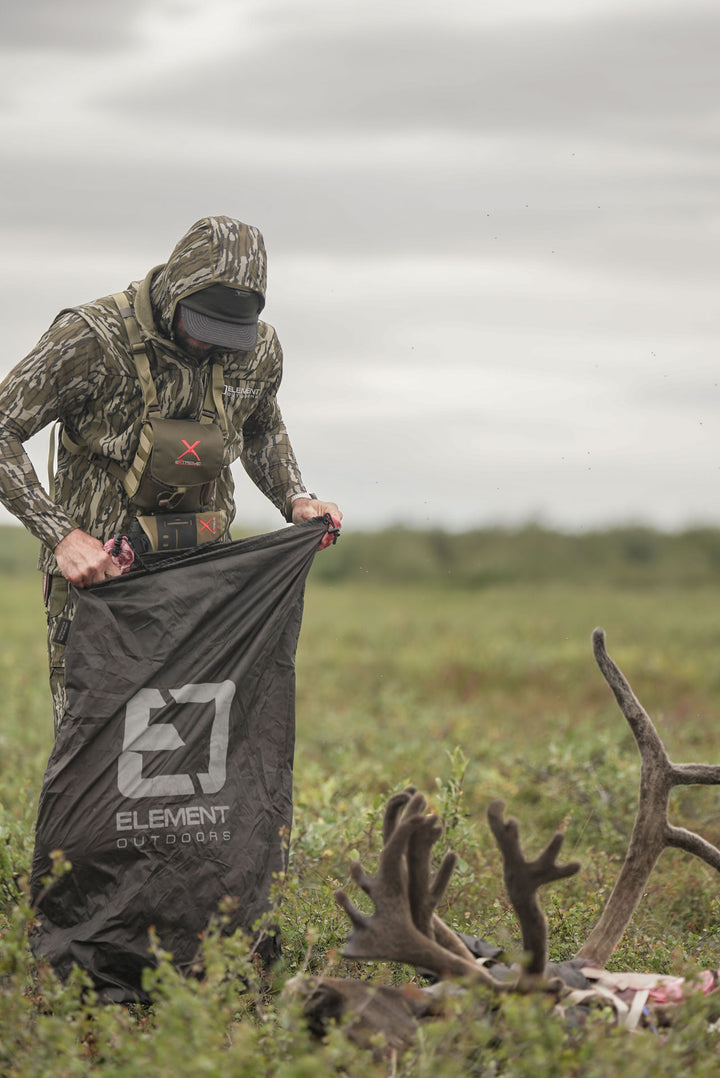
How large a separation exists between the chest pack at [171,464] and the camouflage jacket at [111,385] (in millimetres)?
40

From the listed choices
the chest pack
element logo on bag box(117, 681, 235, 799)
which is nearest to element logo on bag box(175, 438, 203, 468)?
the chest pack

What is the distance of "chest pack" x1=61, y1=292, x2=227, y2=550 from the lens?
4062 mm

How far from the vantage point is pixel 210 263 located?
13.0 feet

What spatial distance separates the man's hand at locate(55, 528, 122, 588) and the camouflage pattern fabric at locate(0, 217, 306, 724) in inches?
2.4

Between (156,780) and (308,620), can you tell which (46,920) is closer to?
(156,780)

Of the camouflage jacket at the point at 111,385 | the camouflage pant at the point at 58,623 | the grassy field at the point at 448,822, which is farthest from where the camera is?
the camouflage pant at the point at 58,623

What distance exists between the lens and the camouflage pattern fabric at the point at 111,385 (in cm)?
394

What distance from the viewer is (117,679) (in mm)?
3877

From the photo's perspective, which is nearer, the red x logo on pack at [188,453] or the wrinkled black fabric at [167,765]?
the wrinkled black fabric at [167,765]

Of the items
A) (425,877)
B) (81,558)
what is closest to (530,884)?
(425,877)

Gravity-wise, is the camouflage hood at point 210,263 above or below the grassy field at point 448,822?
above

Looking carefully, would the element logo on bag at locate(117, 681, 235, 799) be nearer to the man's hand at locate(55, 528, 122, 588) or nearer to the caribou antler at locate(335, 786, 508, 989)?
the man's hand at locate(55, 528, 122, 588)

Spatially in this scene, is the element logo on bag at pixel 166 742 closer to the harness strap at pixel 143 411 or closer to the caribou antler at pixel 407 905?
the harness strap at pixel 143 411

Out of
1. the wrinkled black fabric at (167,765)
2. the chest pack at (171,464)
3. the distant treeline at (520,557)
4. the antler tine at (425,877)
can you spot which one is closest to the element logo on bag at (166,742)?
the wrinkled black fabric at (167,765)
